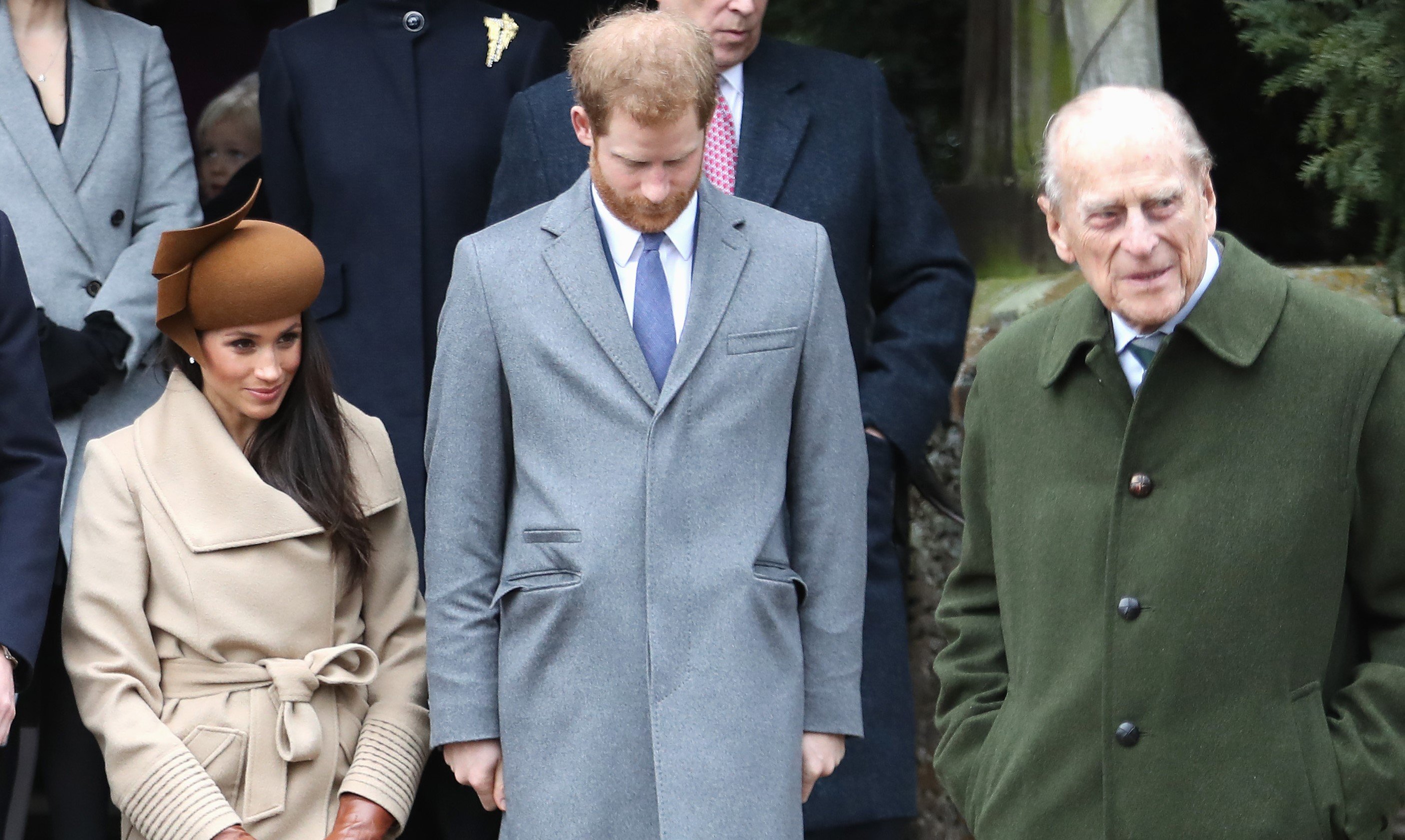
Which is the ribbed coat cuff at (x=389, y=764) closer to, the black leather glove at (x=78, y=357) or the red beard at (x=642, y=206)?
the black leather glove at (x=78, y=357)

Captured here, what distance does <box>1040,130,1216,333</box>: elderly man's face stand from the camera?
240cm

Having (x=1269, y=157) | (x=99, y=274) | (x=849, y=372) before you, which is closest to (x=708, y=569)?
(x=849, y=372)

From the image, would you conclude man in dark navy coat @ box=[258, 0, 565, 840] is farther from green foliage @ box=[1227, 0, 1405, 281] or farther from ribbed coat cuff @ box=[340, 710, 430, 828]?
green foliage @ box=[1227, 0, 1405, 281]

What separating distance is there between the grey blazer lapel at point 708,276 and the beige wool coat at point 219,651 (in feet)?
Result: 2.65

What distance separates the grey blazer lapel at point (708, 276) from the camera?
2.96 metres

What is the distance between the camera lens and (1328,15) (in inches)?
146

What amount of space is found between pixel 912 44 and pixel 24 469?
2791 millimetres

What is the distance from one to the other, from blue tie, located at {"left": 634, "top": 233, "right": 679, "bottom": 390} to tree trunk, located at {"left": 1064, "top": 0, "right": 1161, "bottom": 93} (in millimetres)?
1545

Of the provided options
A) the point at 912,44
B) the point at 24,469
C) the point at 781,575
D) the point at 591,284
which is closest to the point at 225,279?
the point at 24,469

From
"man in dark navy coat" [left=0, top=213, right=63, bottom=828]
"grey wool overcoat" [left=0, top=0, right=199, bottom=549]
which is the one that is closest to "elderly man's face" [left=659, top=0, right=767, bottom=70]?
"grey wool overcoat" [left=0, top=0, right=199, bottom=549]

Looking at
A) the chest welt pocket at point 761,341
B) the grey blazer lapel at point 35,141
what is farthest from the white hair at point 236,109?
the chest welt pocket at point 761,341

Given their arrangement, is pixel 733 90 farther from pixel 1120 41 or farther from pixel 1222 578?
pixel 1222 578

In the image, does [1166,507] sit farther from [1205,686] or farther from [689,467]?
[689,467]

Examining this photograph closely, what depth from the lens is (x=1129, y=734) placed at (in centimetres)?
242
